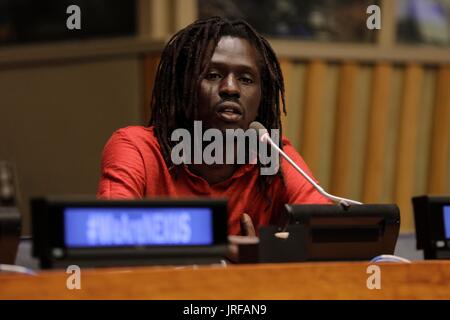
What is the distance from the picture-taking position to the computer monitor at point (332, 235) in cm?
120

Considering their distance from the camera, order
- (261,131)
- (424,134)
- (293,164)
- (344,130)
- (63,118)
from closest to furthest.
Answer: (293,164) → (261,131) → (63,118) → (344,130) → (424,134)

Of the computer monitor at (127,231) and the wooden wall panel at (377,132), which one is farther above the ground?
the computer monitor at (127,231)

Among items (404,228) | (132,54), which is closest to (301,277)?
(132,54)

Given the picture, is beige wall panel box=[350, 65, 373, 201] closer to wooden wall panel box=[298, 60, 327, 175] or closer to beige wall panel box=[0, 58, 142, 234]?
wooden wall panel box=[298, 60, 327, 175]

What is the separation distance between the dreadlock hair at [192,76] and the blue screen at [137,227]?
609mm

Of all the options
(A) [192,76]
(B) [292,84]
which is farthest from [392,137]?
(A) [192,76]

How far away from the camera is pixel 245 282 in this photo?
41.8 inches

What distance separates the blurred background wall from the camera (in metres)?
3.27

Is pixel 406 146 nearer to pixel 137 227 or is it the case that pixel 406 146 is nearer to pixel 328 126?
pixel 328 126

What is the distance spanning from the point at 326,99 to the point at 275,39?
33 cm

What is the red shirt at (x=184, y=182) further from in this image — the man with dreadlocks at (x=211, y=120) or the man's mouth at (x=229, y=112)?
the man's mouth at (x=229, y=112)

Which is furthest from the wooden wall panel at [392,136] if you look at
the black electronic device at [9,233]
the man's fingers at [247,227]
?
the black electronic device at [9,233]

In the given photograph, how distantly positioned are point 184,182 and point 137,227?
24.9 inches

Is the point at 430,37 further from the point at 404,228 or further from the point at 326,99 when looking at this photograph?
the point at 404,228
